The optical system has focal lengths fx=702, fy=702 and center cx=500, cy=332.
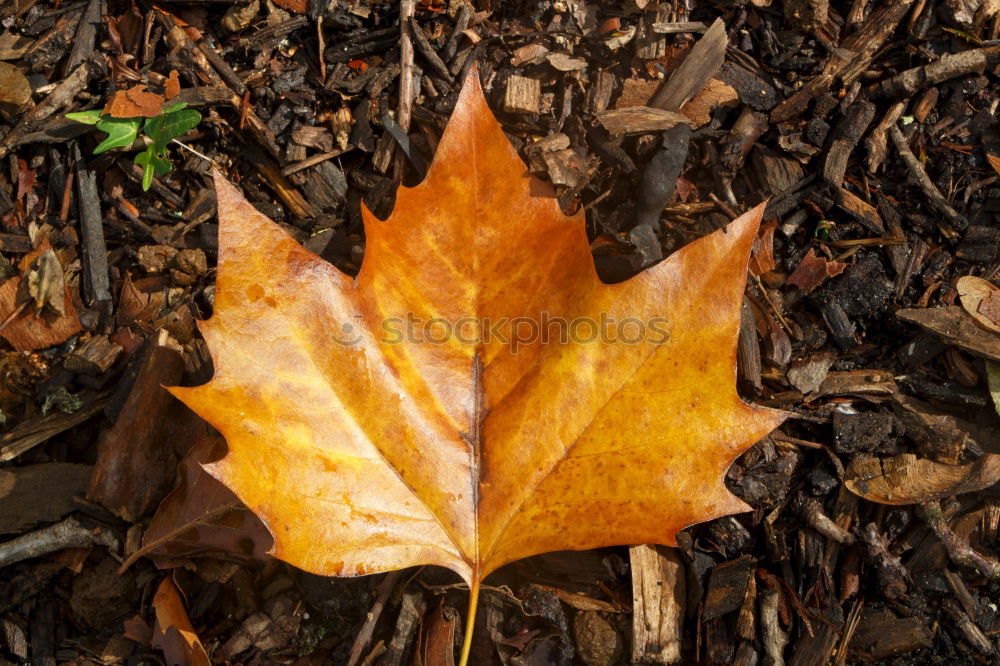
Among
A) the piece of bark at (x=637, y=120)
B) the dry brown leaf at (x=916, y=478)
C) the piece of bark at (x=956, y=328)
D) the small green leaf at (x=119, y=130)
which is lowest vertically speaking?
the dry brown leaf at (x=916, y=478)

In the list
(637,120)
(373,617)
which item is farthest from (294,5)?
(373,617)

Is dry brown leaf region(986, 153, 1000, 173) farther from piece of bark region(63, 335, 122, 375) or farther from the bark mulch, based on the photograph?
piece of bark region(63, 335, 122, 375)

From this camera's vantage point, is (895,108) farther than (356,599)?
Yes

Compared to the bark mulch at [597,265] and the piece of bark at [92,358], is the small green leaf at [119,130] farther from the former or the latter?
the piece of bark at [92,358]

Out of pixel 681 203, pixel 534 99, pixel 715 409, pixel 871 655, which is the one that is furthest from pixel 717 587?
pixel 534 99

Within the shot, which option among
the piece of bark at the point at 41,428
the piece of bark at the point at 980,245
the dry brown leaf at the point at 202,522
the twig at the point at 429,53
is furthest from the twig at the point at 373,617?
the piece of bark at the point at 980,245

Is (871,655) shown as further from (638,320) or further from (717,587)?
(638,320)

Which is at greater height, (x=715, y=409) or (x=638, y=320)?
Answer: (x=638, y=320)
